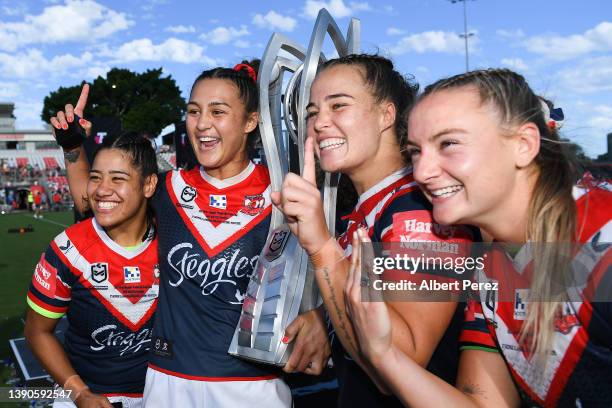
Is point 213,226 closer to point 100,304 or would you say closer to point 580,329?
point 100,304

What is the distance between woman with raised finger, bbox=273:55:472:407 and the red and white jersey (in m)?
0.20

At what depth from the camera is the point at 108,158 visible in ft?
8.51

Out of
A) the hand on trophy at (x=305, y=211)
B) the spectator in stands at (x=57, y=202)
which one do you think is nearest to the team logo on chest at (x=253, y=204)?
the hand on trophy at (x=305, y=211)

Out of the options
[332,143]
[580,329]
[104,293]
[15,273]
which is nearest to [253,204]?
[332,143]

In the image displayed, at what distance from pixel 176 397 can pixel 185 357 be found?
0.57 feet

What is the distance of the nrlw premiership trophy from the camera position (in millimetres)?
2035

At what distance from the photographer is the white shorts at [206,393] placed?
2258 millimetres

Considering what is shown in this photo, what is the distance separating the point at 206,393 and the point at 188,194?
923 mm

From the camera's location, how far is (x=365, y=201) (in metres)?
1.92

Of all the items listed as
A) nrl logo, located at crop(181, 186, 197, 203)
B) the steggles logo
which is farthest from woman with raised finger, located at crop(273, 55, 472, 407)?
nrl logo, located at crop(181, 186, 197, 203)

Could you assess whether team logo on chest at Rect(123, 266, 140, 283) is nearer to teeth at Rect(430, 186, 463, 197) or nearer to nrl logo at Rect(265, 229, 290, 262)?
nrl logo at Rect(265, 229, 290, 262)

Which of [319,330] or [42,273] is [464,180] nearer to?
[319,330]

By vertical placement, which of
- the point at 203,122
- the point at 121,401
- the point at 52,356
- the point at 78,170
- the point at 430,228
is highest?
the point at 203,122

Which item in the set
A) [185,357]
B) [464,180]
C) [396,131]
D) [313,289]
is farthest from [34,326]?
[464,180]
